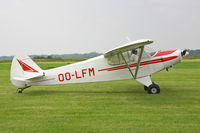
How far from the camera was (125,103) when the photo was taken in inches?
236

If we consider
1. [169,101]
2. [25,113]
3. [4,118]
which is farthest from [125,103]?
[4,118]

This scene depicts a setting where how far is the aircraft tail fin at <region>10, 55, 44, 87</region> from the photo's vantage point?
300 inches

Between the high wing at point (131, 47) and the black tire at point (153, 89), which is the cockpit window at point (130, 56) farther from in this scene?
the black tire at point (153, 89)

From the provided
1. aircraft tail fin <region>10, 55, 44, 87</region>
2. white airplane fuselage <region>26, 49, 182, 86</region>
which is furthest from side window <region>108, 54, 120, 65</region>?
aircraft tail fin <region>10, 55, 44, 87</region>

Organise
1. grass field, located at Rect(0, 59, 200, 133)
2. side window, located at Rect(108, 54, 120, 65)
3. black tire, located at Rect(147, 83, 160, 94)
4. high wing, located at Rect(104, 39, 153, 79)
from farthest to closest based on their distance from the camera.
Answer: side window, located at Rect(108, 54, 120, 65), black tire, located at Rect(147, 83, 160, 94), high wing, located at Rect(104, 39, 153, 79), grass field, located at Rect(0, 59, 200, 133)

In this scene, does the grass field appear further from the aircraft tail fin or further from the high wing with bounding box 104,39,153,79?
the high wing with bounding box 104,39,153,79

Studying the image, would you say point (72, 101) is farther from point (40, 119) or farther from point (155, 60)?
point (155, 60)

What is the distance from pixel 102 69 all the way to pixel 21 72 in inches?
135

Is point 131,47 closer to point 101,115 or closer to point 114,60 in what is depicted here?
point 114,60

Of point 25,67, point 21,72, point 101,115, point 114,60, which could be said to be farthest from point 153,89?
point 21,72

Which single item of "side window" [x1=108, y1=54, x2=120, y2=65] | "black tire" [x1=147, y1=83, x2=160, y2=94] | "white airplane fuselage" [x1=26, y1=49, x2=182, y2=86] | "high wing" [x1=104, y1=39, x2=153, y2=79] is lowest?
"black tire" [x1=147, y1=83, x2=160, y2=94]

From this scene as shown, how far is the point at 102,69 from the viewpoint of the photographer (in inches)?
303

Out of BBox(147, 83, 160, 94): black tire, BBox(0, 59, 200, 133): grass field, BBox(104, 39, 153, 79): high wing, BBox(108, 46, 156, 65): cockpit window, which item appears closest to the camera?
BBox(0, 59, 200, 133): grass field

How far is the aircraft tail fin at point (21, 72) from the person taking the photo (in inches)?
300
